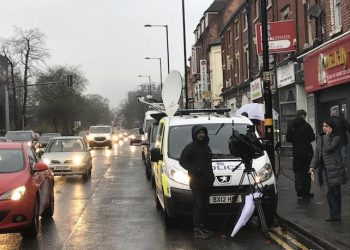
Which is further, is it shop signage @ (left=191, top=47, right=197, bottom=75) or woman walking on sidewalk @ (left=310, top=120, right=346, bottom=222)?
shop signage @ (left=191, top=47, right=197, bottom=75)

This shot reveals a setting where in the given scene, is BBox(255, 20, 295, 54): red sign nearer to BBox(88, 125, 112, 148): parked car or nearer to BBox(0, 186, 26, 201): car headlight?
BBox(0, 186, 26, 201): car headlight

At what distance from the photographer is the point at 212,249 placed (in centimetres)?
734

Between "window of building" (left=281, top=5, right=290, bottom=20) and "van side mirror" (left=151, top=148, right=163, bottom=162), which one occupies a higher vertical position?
"window of building" (left=281, top=5, right=290, bottom=20)

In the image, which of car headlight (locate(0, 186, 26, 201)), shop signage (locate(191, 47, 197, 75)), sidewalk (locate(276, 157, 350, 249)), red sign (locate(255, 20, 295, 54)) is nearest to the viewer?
sidewalk (locate(276, 157, 350, 249))

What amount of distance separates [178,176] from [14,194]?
250 cm

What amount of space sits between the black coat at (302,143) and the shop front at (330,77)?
156 inches

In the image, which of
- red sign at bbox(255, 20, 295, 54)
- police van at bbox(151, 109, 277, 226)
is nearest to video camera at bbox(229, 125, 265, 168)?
police van at bbox(151, 109, 277, 226)

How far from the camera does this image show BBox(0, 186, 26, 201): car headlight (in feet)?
25.0

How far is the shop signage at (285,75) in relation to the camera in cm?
2147

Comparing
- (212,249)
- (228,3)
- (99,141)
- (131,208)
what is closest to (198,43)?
(228,3)

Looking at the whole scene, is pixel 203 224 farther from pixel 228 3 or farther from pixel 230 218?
pixel 228 3

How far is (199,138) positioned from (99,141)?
133 feet

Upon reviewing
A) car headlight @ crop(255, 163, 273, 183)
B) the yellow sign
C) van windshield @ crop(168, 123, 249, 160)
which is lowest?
car headlight @ crop(255, 163, 273, 183)

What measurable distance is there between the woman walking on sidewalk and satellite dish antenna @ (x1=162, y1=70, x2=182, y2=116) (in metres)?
9.95
